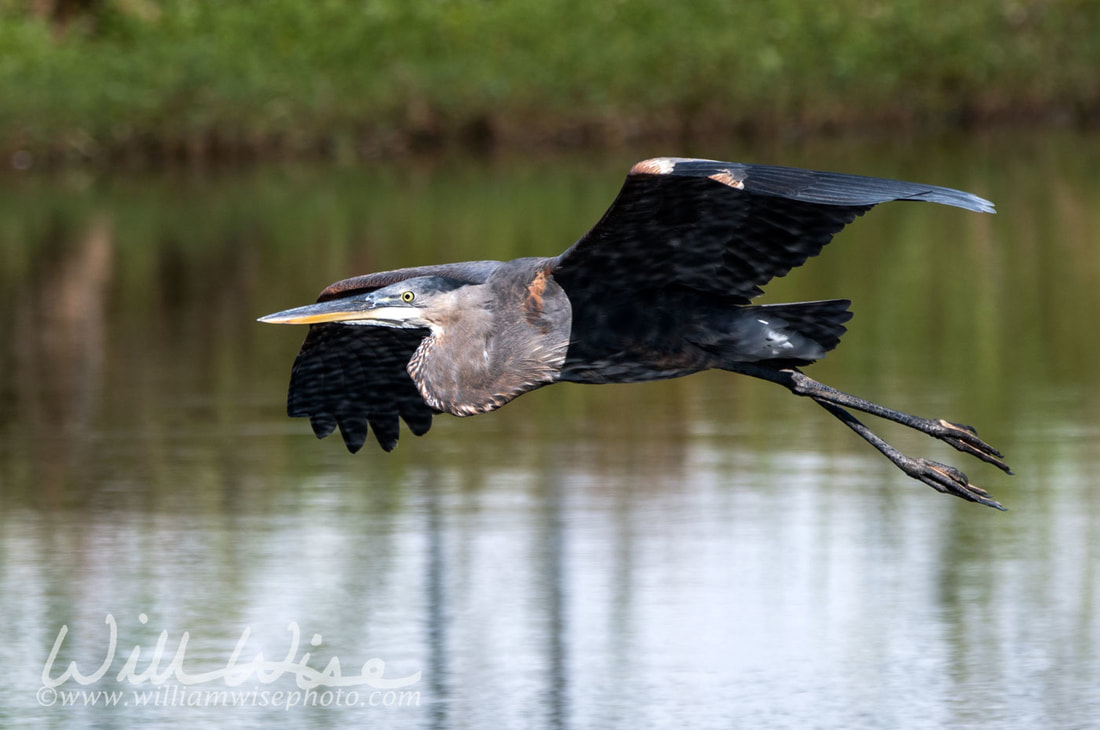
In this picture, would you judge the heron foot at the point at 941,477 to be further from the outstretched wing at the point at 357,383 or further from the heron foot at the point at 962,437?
the outstretched wing at the point at 357,383

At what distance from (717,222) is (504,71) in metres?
22.8

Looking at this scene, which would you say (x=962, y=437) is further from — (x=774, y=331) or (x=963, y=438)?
(x=774, y=331)

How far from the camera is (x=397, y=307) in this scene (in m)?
→ 7.34

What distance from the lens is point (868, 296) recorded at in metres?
19.0

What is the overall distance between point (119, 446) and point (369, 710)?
567 cm

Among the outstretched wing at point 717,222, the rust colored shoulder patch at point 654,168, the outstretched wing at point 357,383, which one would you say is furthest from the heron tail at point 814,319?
the outstretched wing at point 357,383

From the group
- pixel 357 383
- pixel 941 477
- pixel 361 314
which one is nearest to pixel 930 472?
pixel 941 477

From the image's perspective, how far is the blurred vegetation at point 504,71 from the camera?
28.6m

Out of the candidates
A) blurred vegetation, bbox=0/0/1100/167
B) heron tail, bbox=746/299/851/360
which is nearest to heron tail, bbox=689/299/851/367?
heron tail, bbox=746/299/851/360

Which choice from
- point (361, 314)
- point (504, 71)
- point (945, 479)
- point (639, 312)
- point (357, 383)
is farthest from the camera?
point (504, 71)

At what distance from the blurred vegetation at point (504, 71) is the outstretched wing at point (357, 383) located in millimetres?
19872

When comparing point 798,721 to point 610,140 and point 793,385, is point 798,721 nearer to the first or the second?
point 793,385

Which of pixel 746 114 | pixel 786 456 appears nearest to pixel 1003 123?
pixel 746 114

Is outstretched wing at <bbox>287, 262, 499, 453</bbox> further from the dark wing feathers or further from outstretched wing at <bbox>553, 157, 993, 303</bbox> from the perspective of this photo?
outstretched wing at <bbox>553, 157, 993, 303</bbox>
